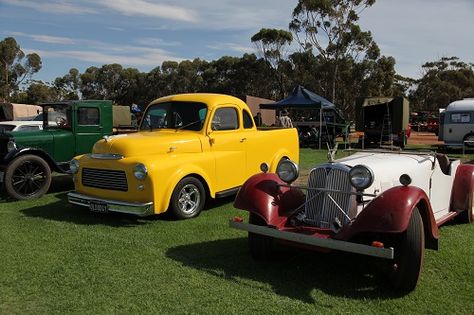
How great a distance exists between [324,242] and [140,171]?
334cm

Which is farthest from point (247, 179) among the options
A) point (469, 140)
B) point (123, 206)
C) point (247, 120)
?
point (469, 140)

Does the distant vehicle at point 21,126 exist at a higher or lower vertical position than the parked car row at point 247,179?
higher

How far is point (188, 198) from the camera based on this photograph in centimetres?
720

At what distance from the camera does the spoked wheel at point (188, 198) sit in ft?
22.7

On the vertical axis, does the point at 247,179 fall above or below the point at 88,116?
below

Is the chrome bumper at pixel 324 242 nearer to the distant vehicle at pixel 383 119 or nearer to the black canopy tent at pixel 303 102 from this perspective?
the distant vehicle at pixel 383 119

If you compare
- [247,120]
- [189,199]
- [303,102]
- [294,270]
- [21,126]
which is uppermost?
[303,102]

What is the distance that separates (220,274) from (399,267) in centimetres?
176

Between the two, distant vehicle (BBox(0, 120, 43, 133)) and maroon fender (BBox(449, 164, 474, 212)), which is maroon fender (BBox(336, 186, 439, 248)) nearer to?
maroon fender (BBox(449, 164, 474, 212))

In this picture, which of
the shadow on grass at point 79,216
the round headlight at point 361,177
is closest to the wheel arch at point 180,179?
the shadow on grass at point 79,216

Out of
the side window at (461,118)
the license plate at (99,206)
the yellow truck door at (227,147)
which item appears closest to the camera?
the license plate at (99,206)

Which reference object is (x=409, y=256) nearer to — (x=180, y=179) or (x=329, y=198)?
(x=329, y=198)

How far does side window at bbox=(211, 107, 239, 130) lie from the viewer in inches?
316

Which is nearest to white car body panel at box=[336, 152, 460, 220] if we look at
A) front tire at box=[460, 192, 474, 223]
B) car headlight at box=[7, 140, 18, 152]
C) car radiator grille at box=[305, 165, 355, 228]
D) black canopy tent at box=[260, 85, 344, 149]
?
car radiator grille at box=[305, 165, 355, 228]
